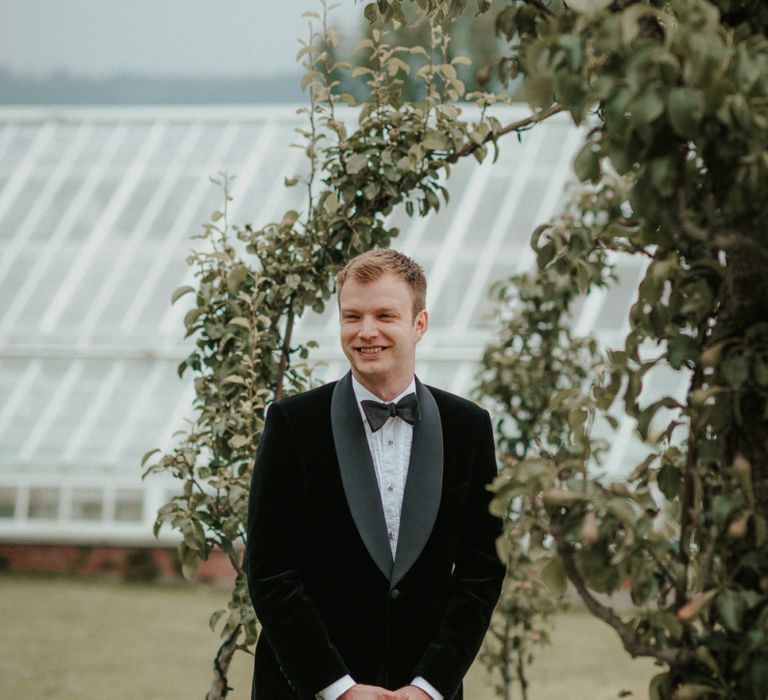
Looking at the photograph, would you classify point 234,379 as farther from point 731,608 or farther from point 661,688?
point 731,608

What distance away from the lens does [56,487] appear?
34.2 ft

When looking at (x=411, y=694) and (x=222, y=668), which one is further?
(x=222, y=668)

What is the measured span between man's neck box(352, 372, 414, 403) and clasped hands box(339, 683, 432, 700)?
57cm

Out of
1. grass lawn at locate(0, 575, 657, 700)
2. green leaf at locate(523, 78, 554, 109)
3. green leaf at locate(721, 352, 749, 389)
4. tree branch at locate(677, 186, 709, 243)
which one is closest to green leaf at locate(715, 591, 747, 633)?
green leaf at locate(721, 352, 749, 389)

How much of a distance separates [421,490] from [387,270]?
455mm

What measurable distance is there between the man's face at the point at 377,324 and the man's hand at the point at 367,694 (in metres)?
0.61

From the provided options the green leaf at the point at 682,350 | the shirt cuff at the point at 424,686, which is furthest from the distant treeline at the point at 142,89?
the green leaf at the point at 682,350

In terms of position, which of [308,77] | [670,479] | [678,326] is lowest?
[670,479]

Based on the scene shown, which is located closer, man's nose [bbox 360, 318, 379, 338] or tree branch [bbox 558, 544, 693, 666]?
tree branch [bbox 558, 544, 693, 666]

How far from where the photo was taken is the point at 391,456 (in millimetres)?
2203

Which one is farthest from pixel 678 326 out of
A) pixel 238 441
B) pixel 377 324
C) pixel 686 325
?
pixel 238 441

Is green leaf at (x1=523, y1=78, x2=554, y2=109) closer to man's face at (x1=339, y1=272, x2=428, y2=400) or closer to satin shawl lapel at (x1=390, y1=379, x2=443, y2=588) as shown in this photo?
man's face at (x1=339, y1=272, x2=428, y2=400)

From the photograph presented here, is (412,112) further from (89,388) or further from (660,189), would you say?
(89,388)

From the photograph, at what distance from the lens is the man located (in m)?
2.07
